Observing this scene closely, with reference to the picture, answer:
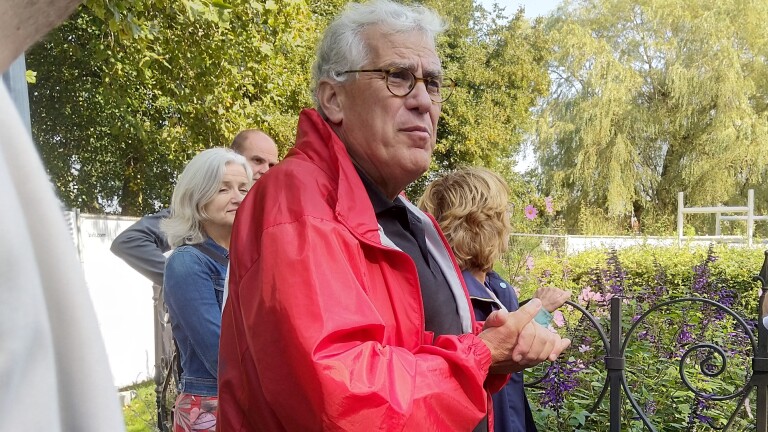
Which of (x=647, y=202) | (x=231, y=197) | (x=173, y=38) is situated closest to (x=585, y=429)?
(x=231, y=197)

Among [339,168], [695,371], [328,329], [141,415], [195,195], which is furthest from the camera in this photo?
[141,415]

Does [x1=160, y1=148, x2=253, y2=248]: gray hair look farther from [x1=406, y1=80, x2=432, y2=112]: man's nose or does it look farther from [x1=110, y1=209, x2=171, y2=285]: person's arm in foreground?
[x1=406, y1=80, x2=432, y2=112]: man's nose

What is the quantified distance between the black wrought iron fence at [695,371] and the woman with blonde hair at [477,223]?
47cm

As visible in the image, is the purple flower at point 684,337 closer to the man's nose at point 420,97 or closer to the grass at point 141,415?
the man's nose at point 420,97

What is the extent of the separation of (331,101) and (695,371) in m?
3.11

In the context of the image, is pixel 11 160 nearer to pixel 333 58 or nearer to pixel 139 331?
pixel 333 58

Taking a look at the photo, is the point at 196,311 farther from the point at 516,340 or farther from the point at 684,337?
the point at 684,337

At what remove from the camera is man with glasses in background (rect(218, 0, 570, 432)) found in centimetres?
130

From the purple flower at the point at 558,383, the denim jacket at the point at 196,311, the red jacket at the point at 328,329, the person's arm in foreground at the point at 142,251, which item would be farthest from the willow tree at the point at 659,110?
the red jacket at the point at 328,329

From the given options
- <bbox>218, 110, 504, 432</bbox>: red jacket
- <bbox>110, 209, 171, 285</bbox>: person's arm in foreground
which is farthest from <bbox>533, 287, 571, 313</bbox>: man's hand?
<bbox>110, 209, 171, 285</bbox>: person's arm in foreground

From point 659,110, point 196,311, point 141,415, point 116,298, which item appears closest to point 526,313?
point 196,311

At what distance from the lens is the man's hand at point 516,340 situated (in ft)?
5.19

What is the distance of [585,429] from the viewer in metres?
3.83

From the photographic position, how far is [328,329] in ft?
4.24
